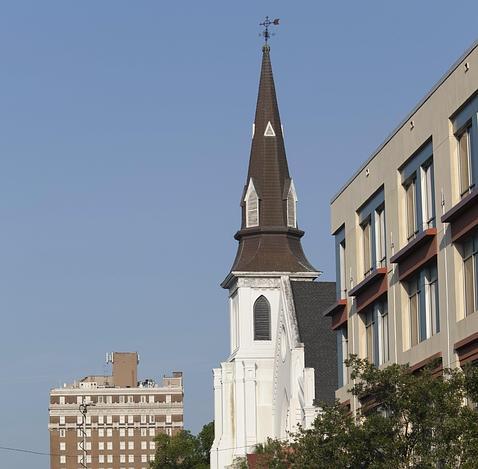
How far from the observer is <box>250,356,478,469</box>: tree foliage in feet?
94.5

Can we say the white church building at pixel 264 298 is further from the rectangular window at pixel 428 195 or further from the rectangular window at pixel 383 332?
the rectangular window at pixel 428 195

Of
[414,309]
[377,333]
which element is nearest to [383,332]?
[377,333]

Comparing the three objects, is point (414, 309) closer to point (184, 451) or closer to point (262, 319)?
point (262, 319)

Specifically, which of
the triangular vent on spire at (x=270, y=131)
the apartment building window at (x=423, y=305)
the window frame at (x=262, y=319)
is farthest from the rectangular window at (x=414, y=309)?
the triangular vent on spire at (x=270, y=131)

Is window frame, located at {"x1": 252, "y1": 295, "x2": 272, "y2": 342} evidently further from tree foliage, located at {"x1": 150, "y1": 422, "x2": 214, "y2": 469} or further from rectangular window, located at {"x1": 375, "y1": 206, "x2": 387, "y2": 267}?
rectangular window, located at {"x1": 375, "y1": 206, "x2": 387, "y2": 267}

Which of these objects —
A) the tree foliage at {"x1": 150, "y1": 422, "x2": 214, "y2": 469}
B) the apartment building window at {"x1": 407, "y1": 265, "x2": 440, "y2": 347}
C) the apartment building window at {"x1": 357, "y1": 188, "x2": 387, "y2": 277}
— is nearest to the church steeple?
the tree foliage at {"x1": 150, "y1": 422, "x2": 214, "y2": 469}

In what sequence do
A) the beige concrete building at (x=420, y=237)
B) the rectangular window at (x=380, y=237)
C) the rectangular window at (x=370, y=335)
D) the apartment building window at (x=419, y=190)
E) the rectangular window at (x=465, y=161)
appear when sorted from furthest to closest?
the rectangular window at (x=370, y=335) < the rectangular window at (x=380, y=237) < the apartment building window at (x=419, y=190) < the rectangular window at (x=465, y=161) < the beige concrete building at (x=420, y=237)

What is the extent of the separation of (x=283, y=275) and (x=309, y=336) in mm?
9148

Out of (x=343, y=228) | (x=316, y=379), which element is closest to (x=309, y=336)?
(x=316, y=379)

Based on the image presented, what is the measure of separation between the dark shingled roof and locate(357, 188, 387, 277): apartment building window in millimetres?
28373

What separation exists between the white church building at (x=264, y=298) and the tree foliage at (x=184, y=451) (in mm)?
15594

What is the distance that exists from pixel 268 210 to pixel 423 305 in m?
54.4

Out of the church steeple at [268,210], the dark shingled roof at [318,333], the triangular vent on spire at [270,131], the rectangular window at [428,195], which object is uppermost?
the triangular vent on spire at [270,131]

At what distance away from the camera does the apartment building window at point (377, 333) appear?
1795 inches
